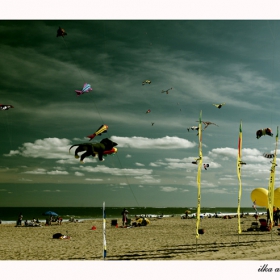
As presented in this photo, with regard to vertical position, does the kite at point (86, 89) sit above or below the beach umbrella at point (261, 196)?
above

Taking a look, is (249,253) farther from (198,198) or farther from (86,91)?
(86,91)

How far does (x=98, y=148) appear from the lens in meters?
12.1

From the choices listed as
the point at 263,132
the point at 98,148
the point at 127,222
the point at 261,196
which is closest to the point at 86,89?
the point at 98,148

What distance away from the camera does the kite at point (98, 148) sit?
11.8m

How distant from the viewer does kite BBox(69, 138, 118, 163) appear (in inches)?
465

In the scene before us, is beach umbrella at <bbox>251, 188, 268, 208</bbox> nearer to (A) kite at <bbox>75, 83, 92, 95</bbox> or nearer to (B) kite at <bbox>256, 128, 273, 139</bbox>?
(B) kite at <bbox>256, 128, 273, 139</bbox>

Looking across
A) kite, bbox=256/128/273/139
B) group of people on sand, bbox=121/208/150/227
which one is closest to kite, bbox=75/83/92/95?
kite, bbox=256/128/273/139

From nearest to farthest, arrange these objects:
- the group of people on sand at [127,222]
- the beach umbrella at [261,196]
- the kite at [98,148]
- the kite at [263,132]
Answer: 1. the kite at [98,148]
2. the kite at [263,132]
3. the beach umbrella at [261,196]
4. the group of people on sand at [127,222]

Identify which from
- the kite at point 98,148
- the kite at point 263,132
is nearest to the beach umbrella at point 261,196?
Result: the kite at point 263,132

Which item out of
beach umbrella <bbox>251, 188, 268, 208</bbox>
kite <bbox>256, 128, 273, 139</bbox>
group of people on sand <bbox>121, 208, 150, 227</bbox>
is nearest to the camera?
kite <bbox>256, 128, 273, 139</bbox>

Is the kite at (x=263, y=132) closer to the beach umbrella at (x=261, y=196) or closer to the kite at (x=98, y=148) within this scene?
the beach umbrella at (x=261, y=196)

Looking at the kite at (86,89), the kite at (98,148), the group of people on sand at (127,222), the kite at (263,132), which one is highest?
the kite at (86,89)

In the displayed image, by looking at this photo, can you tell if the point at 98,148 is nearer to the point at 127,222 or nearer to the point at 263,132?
the point at 263,132

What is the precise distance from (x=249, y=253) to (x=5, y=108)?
10.6 meters
